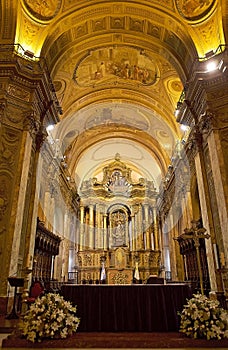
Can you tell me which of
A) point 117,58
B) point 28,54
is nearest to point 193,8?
point 117,58

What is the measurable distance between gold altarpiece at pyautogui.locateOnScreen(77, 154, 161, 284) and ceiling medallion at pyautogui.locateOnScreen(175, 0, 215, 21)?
10795 mm

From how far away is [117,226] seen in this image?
18219mm

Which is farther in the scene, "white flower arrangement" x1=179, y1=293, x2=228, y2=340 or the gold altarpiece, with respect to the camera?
the gold altarpiece

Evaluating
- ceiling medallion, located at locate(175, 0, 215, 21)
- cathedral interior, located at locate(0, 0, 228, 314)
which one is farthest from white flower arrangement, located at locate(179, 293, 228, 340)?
ceiling medallion, located at locate(175, 0, 215, 21)

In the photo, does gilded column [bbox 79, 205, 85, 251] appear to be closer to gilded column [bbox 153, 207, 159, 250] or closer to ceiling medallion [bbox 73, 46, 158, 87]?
gilded column [bbox 153, 207, 159, 250]

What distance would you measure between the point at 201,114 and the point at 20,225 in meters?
6.03

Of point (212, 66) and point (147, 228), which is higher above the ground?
point (212, 66)

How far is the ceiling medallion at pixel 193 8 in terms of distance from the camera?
8.77 meters

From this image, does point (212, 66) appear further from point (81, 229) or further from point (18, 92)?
point (81, 229)

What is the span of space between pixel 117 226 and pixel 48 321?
560 inches

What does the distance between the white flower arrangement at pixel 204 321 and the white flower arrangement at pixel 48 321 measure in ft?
5.81

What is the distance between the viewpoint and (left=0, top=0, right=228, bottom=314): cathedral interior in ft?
23.6

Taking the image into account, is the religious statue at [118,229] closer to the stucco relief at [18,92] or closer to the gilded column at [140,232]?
the gilded column at [140,232]

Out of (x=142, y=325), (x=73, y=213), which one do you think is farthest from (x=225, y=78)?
(x=73, y=213)
